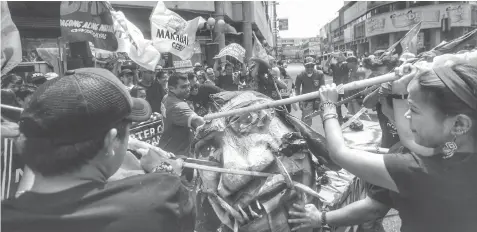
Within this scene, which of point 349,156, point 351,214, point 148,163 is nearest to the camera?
point 349,156

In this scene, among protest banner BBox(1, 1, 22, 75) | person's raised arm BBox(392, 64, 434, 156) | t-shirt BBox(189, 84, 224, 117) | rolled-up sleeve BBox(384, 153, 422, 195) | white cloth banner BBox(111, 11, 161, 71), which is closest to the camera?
rolled-up sleeve BBox(384, 153, 422, 195)

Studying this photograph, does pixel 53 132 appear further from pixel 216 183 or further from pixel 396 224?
pixel 396 224

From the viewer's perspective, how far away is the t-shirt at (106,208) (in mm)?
1262

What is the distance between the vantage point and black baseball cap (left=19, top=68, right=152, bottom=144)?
1.29 meters

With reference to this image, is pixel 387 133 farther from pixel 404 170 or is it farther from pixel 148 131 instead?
pixel 148 131

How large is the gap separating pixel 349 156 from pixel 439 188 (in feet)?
1.34

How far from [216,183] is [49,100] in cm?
215

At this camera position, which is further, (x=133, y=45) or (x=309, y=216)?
(x=133, y=45)

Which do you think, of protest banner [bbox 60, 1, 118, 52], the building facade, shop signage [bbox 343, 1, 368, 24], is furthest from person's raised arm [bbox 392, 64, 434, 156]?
shop signage [bbox 343, 1, 368, 24]

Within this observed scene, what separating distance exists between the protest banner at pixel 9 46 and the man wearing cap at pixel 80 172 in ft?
5.71

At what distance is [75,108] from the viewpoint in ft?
4.24

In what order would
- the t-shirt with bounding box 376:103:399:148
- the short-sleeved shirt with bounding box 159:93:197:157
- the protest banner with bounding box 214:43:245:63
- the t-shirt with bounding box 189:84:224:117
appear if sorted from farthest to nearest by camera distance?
the protest banner with bounding box 214:43:245:63, the t-shirt with bounding box 189:84:224:117, the short-sleeved shirt with bounding box 159:93:197:157, the t-shirt with bounding box 376:103:399:148

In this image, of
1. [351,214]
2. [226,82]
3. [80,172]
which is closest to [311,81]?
[226,82]

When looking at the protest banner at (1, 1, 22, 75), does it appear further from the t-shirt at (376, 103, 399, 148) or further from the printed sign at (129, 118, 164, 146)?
the t-shirt at (376, 103, 399, 148)
